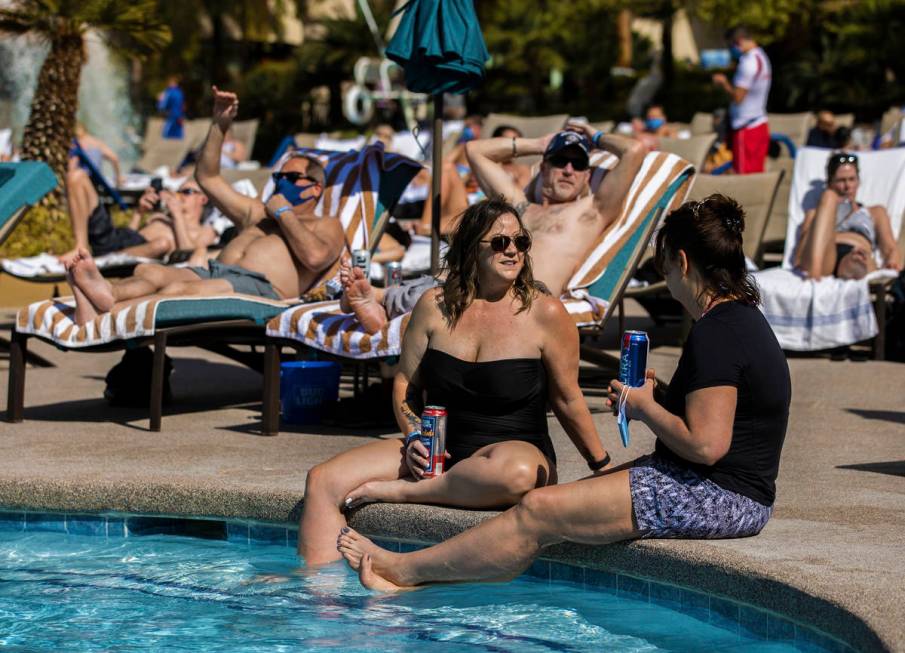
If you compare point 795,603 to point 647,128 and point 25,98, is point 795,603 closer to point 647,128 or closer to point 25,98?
point 647,128

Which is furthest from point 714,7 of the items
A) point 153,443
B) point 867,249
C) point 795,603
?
point 795,603

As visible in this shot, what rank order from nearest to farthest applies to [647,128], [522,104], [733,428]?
[733,428], [647,128], [522,104]

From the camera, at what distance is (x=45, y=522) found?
5355 millimetres

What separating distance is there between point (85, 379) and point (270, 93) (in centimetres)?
3053

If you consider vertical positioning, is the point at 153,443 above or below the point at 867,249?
below

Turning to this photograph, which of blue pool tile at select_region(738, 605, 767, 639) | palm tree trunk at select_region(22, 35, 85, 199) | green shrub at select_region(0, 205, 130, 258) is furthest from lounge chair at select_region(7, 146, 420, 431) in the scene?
palm tree trunk at select_region(22, 35, 85, 199)

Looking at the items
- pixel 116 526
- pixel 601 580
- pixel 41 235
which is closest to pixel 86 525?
pixel 116 526

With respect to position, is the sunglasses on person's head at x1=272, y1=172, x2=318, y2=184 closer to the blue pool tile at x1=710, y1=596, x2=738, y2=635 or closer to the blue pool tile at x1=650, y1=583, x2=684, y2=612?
the blue pool tile at x1=650, y1=583, x2=684, y2=612

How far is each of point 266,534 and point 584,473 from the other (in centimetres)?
120

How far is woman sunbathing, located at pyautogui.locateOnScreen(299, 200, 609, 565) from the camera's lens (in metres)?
4.55

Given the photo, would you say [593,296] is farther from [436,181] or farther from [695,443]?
[695,443]

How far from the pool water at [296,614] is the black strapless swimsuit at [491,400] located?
1.52 feet

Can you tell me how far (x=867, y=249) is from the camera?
373 inches

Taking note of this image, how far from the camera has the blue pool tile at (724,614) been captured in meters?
3.93
